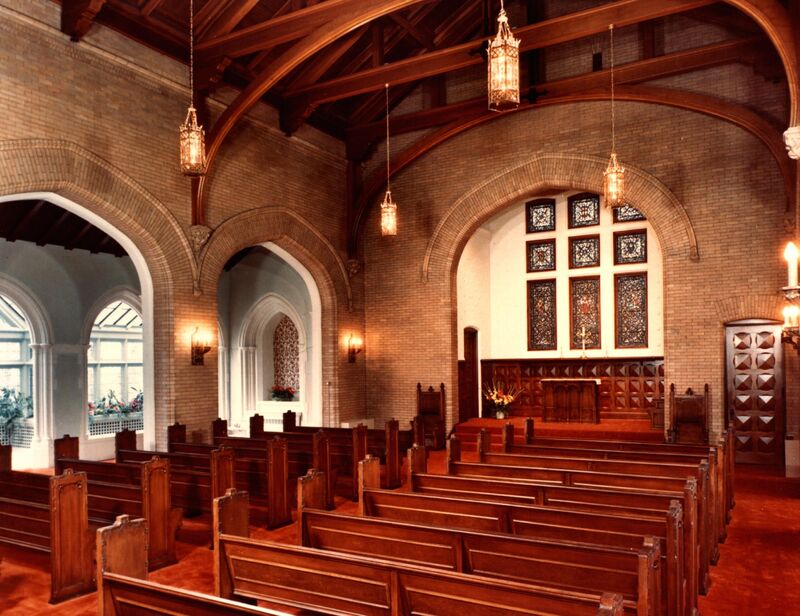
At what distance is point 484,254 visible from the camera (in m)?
16.2

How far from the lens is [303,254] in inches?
512

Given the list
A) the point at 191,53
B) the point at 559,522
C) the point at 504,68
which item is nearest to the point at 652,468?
the point at 559,522

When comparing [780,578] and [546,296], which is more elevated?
[546,296]

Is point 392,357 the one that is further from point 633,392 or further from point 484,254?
point 633,392

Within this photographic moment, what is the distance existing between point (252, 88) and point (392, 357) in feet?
→ 20.5

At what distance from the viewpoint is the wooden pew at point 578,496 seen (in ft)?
14.8

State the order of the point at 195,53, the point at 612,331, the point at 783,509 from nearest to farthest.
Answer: the point at 783,509
the point at 195,53
the point at 612,331

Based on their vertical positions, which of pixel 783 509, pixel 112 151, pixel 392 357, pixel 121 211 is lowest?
pixel 783 509

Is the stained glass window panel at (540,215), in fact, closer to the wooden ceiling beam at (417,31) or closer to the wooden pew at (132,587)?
the wooden ceiling beam at (417,31)

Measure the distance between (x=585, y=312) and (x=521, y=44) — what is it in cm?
715

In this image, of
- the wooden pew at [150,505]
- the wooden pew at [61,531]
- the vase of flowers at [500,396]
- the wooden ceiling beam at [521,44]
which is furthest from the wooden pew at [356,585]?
the vase of flowers at [500,396]

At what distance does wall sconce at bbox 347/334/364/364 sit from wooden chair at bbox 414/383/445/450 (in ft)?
5.04

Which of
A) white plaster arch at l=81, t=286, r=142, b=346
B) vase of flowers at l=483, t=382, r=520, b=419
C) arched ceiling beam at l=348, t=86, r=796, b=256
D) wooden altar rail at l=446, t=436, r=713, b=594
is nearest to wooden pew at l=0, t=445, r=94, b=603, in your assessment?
wooden altar rail at l=446, t=436, r=713, b=594

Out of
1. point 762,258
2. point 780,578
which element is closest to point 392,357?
point 762,258
